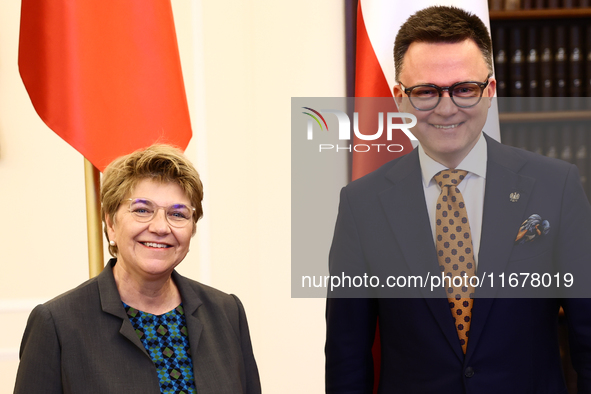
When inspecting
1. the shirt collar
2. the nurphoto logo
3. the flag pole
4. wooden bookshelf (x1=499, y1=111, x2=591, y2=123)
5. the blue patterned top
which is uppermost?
wooden bookshelf (x1=499, y1=111, x2=591, y2=123)

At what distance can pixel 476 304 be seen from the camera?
4.51ft

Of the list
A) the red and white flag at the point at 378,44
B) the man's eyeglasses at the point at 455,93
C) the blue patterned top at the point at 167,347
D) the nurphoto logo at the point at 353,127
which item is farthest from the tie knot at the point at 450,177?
the blue patterned top at the point at 167,347

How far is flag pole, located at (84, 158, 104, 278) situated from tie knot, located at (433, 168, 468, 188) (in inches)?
44.4

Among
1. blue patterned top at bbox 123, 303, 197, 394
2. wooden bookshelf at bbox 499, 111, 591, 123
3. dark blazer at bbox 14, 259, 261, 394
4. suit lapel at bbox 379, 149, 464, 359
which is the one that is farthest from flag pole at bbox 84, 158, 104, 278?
wooden bookshelf at bbox 499, 111, 591, 123

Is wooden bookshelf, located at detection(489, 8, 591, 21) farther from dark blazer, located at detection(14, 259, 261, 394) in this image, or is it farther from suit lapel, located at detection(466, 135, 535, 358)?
dark blazer, located at detection(14, 259, 261, 394)

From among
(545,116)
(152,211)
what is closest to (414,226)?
(152,211)

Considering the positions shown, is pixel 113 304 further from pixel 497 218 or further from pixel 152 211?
pixel 497 218

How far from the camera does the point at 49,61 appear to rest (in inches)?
71.4

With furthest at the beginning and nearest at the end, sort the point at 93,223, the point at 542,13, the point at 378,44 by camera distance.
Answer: the point at 542,13 < the point at 378,44 < the point at 93,223

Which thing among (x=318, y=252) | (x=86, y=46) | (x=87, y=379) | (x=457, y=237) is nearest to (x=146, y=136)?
(x=86, y=46)

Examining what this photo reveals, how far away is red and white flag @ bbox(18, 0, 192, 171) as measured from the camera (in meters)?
1.80

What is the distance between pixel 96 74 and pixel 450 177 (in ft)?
4.00

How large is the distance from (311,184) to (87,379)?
47.8 inches

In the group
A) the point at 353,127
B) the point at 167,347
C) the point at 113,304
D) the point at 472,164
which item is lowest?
the point at 167,347
